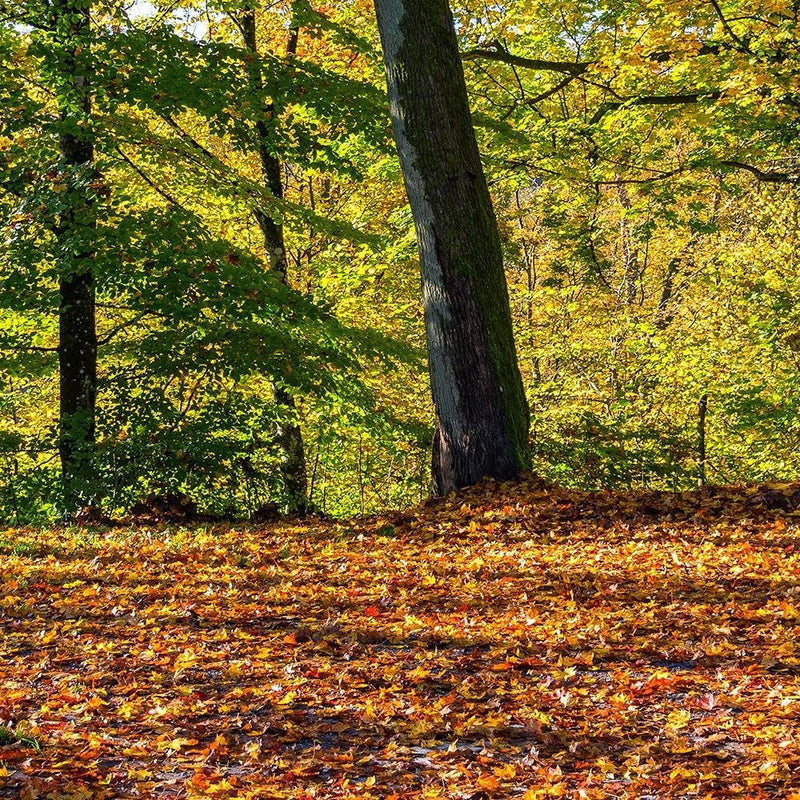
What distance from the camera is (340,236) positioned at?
11.0m

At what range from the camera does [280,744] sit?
11.3 feet

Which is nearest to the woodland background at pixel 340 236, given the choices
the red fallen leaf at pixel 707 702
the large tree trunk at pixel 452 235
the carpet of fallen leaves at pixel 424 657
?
the large tree trunk at pixel 452 235

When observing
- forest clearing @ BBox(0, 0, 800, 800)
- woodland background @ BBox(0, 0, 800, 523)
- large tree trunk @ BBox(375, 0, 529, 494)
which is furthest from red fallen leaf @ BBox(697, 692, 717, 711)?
woodland background @ BBox(0, 0, 800, 523)

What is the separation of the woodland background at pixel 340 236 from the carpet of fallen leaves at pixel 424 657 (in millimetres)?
2696

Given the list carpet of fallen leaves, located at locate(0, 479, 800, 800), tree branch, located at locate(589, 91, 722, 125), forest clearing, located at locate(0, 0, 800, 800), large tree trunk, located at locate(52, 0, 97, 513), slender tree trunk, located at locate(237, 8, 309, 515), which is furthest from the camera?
slender tree trunk, located at locate(237, 8, 309, 515)

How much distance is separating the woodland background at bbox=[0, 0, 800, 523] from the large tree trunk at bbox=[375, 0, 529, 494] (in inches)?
80.2

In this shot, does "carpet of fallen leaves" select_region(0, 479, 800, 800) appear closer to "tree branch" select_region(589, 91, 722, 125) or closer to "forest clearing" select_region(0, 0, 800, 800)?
"forest clearing" select_region(0, 0, 800, 800)

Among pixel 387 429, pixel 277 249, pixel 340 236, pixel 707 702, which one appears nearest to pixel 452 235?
pixel 340 236

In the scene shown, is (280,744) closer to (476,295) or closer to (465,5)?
(476,295)

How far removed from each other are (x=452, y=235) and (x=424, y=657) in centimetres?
418

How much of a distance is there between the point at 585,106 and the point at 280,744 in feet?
40.4

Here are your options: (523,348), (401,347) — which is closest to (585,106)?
(523,348)

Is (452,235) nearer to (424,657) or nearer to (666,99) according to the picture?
(424,657)

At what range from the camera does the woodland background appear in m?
8.76
